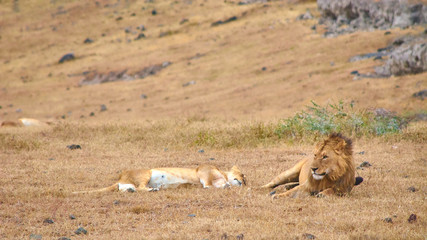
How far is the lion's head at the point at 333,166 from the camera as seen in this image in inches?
283

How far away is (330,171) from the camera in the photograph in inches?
284

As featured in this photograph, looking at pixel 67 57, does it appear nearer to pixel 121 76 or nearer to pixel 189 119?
pixel 121 76

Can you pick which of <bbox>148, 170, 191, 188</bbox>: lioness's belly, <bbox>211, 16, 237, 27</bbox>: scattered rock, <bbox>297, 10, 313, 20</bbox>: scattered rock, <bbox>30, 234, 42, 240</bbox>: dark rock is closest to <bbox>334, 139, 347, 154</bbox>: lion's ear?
<bbox>148, 170, 191, 188</bbox>: lioness's belly

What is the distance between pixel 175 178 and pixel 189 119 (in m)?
9.00

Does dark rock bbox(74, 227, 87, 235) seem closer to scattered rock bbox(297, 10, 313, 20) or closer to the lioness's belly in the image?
the lioness's belly

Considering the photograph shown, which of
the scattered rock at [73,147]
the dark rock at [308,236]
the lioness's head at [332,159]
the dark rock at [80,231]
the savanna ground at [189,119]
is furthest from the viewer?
the scattered rock at [73,147]

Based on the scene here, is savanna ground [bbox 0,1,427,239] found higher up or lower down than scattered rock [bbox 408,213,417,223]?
lower down

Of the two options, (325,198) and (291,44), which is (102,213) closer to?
(325,198)

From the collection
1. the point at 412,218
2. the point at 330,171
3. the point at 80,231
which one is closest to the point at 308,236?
the point at 412,218

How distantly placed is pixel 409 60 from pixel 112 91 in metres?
17.3

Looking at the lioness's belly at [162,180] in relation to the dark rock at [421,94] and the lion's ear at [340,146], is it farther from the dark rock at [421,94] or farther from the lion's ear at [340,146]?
the dark rock at [421,94]

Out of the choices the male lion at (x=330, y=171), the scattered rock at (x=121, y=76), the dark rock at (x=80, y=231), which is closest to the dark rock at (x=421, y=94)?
the male lion at (x=330, y=171)

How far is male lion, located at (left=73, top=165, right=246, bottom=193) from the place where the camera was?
335 inches

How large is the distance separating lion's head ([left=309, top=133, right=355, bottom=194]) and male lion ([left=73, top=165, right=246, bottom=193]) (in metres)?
1.69
